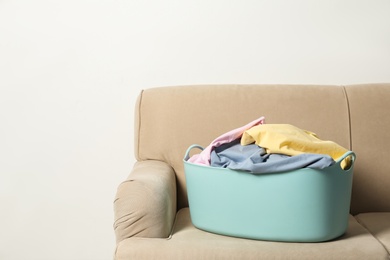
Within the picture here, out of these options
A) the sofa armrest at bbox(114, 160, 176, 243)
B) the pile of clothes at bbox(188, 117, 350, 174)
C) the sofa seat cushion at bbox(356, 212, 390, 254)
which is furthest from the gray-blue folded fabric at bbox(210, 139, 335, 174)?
the sofa seat cushion at bbox(356, 212, 390, 254)

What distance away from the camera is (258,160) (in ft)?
5.16

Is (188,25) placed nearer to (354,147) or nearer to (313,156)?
(354,147)

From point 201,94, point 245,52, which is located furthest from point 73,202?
point 245,52

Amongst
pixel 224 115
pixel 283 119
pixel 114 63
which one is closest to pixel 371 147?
pixel 283 119

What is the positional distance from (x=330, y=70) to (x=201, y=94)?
1.92 feet

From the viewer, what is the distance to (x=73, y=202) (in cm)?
235

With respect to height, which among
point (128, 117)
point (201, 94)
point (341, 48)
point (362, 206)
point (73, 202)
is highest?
point (341, 48)

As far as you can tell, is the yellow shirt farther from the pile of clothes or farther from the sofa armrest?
the sofa armrest

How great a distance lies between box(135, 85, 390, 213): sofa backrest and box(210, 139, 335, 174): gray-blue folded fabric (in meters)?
0.33

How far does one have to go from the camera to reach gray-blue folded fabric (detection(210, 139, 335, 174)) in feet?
4.97

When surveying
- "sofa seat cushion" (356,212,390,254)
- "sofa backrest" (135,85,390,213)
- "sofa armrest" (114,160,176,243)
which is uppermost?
"sofa backrest" (135,85,390,213)

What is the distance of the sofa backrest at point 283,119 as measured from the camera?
1.99m

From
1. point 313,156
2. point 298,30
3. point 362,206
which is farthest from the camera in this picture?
point 298,30

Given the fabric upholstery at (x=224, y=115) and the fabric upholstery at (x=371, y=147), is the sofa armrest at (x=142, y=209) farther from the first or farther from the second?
the fabric upholstery at (x=371, y=147)
